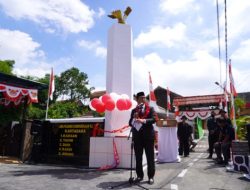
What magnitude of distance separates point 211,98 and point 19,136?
19.3 metres

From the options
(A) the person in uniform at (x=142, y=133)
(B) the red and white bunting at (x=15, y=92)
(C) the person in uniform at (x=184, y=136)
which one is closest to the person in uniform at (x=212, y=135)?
(C) the person in uniform at (x=184, y=136)

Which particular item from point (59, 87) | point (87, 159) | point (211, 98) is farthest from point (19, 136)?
point (59, 87)

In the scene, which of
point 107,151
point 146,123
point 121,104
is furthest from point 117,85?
point 146,123

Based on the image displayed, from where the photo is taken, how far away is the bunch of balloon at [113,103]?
7168 millimetres

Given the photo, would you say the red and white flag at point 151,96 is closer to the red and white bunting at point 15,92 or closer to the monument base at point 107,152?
the monument base at point 107,152

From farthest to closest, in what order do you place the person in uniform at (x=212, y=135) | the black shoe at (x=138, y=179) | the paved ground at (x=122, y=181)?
the person in uniform at (x=212, y=135) → the black shoe at (x=138, y=179) → the paved ground at (x=122, y=181)

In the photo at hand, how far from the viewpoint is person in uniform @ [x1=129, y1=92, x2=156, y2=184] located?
545cm

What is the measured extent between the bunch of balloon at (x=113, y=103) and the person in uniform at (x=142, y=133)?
149cm

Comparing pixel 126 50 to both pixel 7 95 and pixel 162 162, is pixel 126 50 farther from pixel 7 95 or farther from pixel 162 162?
pixel 7 95

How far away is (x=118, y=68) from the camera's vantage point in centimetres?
809

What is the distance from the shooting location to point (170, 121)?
29.9 feet

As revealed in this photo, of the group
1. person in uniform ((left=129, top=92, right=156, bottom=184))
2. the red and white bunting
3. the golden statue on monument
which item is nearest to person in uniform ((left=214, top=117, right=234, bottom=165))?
person in uniform ((left=129, top=92, right=156, bottom=184))

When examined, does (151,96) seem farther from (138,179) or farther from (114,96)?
(138,179)

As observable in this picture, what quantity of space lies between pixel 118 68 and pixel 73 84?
3573 centimetres
